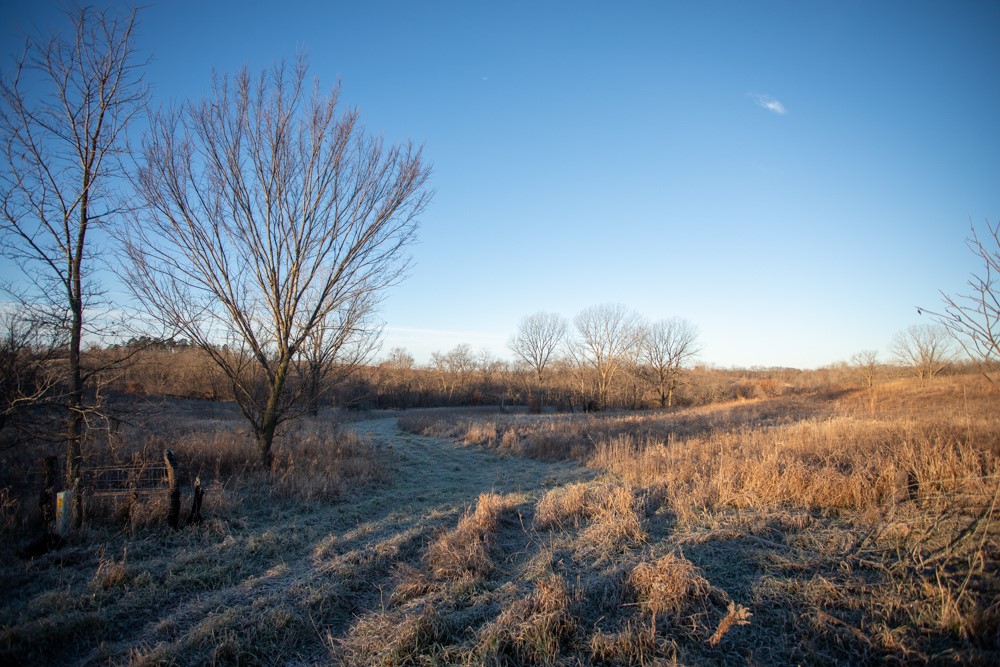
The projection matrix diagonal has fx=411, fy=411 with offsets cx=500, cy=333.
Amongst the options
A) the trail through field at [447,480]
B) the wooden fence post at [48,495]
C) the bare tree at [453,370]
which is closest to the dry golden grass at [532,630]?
the trail through field at [447,480]

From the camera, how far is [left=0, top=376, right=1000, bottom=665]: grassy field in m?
2.95

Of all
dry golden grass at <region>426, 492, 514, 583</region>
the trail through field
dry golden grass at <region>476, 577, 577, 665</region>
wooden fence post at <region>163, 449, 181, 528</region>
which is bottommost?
the trail through field

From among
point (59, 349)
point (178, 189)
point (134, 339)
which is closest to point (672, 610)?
point (134, 339)

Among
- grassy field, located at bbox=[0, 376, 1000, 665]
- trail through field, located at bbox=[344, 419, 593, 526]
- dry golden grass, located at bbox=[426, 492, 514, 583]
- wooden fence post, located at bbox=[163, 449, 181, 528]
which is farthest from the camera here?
trail through field, located at bbox=[344, 419, 593, 526]

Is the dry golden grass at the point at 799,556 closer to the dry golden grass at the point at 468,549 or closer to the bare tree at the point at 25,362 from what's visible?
the dry golden grass at the point at 468,549

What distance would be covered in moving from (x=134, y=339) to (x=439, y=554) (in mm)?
5393

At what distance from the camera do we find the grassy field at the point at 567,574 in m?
2.95

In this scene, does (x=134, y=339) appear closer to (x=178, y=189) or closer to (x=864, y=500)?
(x=178, y=189)

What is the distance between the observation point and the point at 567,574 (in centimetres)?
405

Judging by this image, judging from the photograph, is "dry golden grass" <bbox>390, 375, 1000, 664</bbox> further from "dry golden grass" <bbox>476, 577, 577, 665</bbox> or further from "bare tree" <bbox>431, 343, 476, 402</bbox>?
"bare tree" <bbox>431, 343, 476, 402</bbox>

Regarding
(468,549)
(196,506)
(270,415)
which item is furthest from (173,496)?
(468,549)

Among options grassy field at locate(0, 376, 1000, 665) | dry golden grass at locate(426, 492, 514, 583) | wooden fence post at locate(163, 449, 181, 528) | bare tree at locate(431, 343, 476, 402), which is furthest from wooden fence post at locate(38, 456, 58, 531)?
bare tree at locate(431, 343, 476, 402)

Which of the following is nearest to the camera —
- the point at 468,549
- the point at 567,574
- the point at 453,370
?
the point at 567,574

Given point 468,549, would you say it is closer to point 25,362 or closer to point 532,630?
point 532,630
